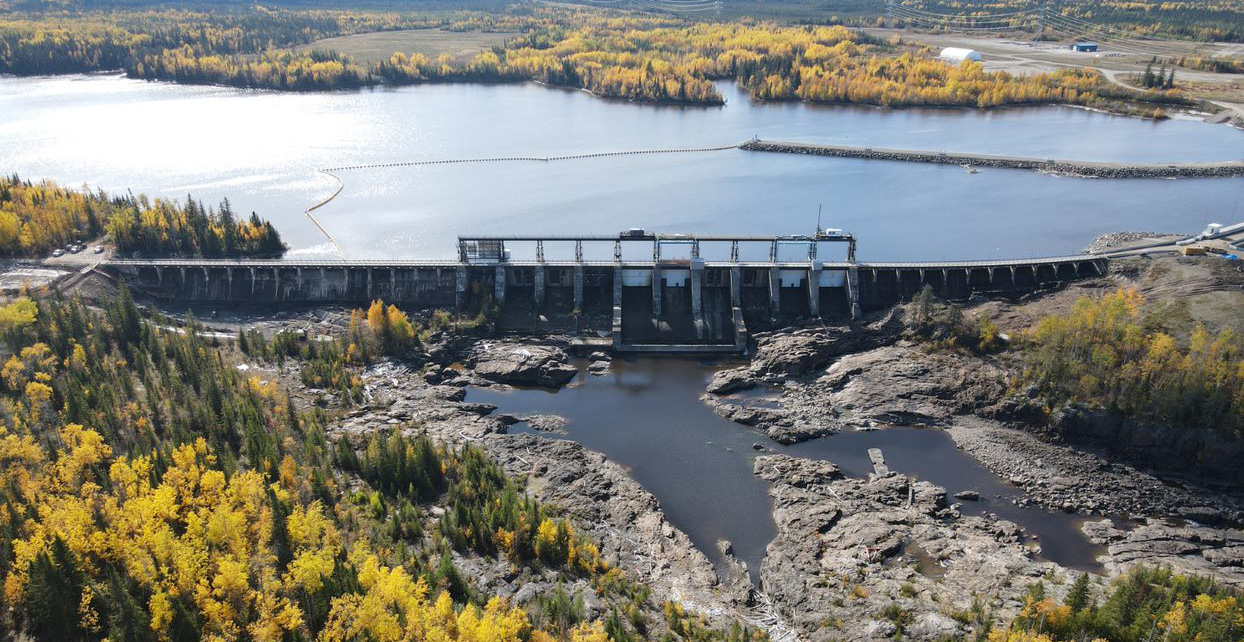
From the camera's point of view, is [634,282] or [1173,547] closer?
[1173,547]

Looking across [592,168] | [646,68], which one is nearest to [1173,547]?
[592,168]

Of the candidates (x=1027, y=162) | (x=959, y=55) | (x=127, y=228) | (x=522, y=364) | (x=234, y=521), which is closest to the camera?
(x=234, y=521)

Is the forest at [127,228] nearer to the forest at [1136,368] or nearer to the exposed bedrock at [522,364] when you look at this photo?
the exposed bedrock at [522,364]

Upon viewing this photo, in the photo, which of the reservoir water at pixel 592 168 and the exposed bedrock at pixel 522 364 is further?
the reservoir water at pixel 592 168

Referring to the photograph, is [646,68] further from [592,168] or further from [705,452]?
[705,452]

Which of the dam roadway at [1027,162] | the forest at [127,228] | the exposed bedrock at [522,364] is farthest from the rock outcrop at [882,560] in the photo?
the dam roadway at [1027,162]

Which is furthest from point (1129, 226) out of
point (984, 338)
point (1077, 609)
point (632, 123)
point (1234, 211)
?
point (632, 123)
